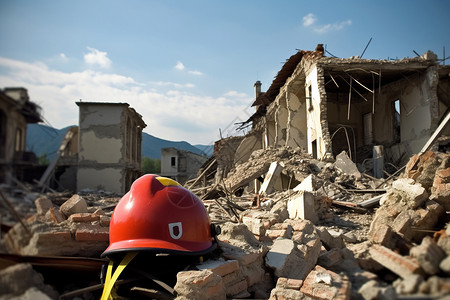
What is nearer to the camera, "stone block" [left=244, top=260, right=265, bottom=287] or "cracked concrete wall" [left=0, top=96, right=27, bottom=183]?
"cracked concrete wall" [left=0, top=96, right=27, bottom=183]

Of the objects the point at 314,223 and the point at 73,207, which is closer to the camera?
the point at 73,207

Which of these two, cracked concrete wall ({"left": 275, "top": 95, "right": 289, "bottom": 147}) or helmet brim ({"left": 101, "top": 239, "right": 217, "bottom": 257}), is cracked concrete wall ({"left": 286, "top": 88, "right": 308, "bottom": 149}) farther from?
helmet brim ({"left": 101, "top": 239, "right": 217, "bottom": 257})

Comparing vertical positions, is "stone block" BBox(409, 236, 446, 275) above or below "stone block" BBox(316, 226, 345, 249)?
above

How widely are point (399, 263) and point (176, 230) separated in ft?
8.31

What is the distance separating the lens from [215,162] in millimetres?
18469

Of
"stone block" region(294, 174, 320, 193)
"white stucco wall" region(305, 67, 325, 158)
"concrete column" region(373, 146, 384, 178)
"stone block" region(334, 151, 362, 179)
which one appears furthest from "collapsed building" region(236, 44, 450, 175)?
"stone block" region(294, 174, 320, 193)

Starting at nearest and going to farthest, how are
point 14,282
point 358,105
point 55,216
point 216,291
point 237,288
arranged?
1. point 14,282
2. point 216,291
3. point 237,288
4. point 55,216
5. point 358,105

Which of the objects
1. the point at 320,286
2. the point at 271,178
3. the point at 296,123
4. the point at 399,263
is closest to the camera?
the point at 399,263

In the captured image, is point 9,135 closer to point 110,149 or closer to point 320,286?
point 320,286

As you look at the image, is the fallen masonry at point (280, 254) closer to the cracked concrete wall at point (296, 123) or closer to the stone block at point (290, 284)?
the stone block at point (290, 284)

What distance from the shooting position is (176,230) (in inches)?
127

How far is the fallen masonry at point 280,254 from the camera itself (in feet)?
3.19

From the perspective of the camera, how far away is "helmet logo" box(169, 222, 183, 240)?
319 cm

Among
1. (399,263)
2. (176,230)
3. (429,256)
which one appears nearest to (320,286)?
(176,230)
